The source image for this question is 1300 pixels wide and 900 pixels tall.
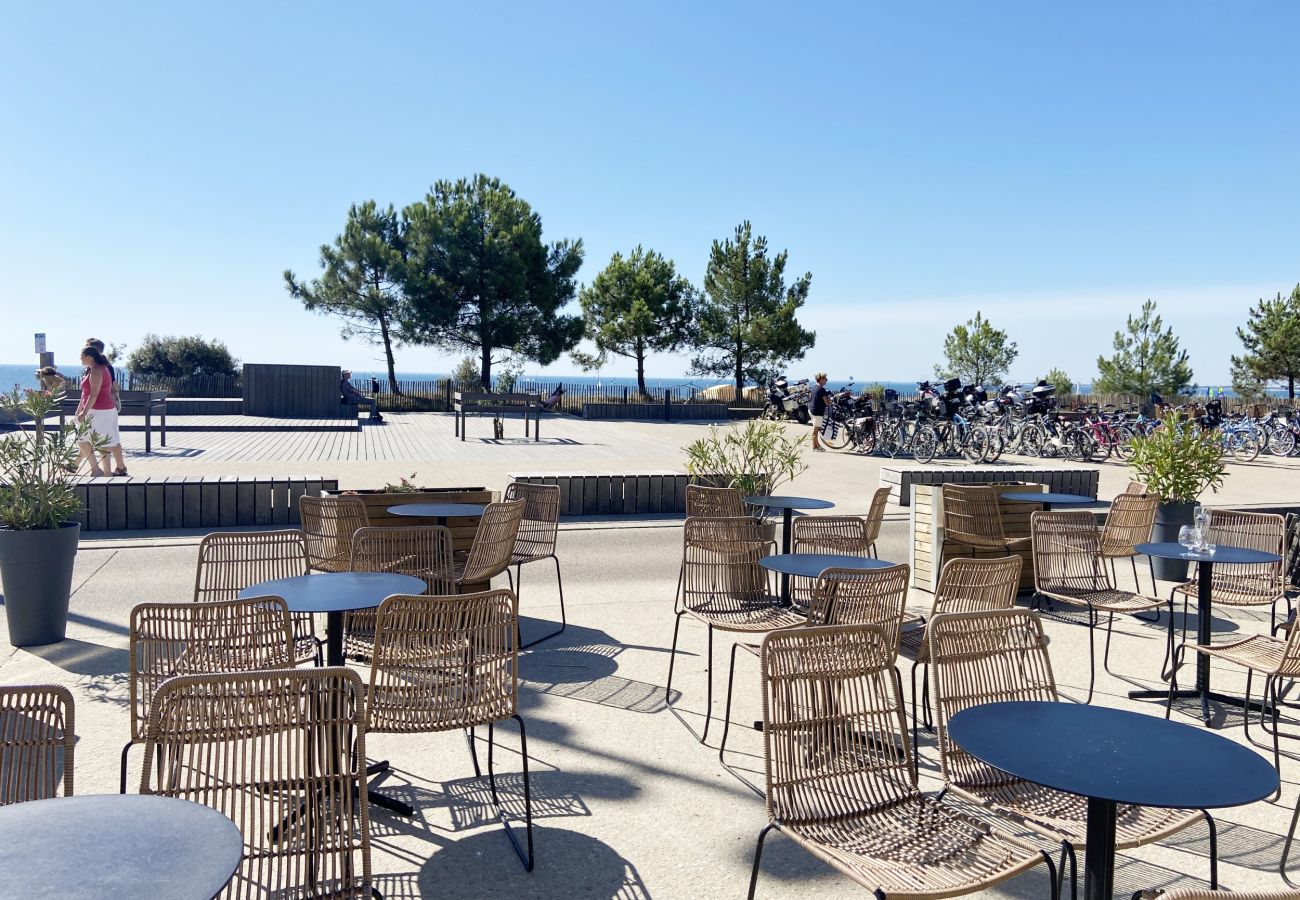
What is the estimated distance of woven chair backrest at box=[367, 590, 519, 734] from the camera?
3299 millimetres

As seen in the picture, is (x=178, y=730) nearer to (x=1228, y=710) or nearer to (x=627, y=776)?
(x=627, y=776)

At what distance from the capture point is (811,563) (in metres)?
4.95

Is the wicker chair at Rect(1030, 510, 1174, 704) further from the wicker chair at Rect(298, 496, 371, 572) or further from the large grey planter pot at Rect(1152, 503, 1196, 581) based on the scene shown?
the wicker chair at Rect(298, 496, 371, 572)

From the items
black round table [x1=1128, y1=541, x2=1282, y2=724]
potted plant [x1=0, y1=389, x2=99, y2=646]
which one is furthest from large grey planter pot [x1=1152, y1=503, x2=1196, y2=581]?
potted plant [x1=0, y1=389, x2=99, y2=646]

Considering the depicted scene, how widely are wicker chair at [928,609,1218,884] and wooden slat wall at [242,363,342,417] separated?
2614 centimetres

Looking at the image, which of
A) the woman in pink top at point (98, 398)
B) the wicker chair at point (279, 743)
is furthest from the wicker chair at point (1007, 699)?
the woman in pink top at point (98, 398)

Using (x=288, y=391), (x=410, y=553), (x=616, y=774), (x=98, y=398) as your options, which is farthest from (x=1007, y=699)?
(x=288, y=391)

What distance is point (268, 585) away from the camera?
4078mm

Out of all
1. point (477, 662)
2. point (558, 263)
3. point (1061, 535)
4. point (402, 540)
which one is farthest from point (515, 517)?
point (558, 263)

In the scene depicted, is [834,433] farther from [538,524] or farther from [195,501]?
[538,524]

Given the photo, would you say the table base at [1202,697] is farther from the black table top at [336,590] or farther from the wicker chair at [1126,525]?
the black table top at [336,590]

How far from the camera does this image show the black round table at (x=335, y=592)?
3.67 metres

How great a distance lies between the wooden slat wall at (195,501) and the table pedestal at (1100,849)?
8.09 meters

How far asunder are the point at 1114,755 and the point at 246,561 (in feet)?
12.6
